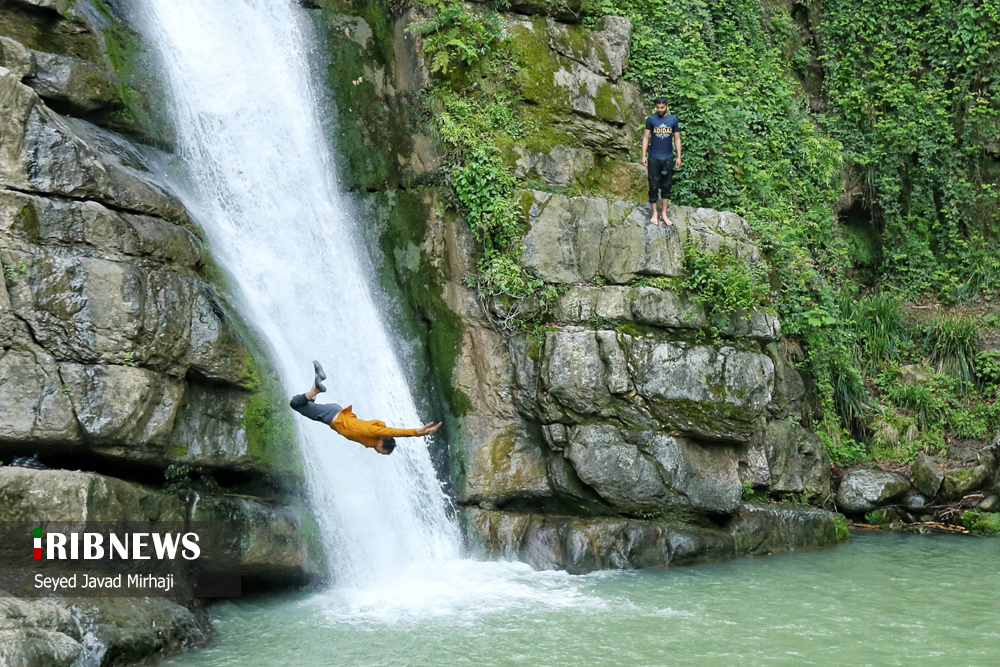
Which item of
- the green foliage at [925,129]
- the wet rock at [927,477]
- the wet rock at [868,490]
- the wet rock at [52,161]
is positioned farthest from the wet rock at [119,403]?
the green foliage at [925,129]

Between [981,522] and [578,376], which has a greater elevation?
[578,376]

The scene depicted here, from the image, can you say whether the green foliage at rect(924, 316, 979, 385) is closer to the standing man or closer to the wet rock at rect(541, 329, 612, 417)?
the standing man

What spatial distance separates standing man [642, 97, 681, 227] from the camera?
1173 cm

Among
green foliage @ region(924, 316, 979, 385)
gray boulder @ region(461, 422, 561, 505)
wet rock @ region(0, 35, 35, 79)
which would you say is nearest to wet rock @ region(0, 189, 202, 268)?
wet rock @ region(0, 35, 35, 79)

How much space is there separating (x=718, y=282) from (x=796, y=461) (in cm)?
300

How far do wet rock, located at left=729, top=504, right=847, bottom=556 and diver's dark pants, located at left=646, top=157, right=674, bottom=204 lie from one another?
13.6ft

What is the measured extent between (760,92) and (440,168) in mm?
6405

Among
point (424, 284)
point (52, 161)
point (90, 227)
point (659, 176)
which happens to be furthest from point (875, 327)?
point (52, 161)

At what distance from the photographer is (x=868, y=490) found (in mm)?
13016

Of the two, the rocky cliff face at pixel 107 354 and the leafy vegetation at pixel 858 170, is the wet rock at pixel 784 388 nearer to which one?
the leafy vegetation at pixel 858 170

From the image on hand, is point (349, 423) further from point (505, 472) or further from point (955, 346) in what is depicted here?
A: point (955, 346)

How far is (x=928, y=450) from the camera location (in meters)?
14.1

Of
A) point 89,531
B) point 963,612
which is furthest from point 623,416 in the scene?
point 89,531

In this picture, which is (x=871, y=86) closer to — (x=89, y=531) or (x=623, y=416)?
(x=623, y=416)
